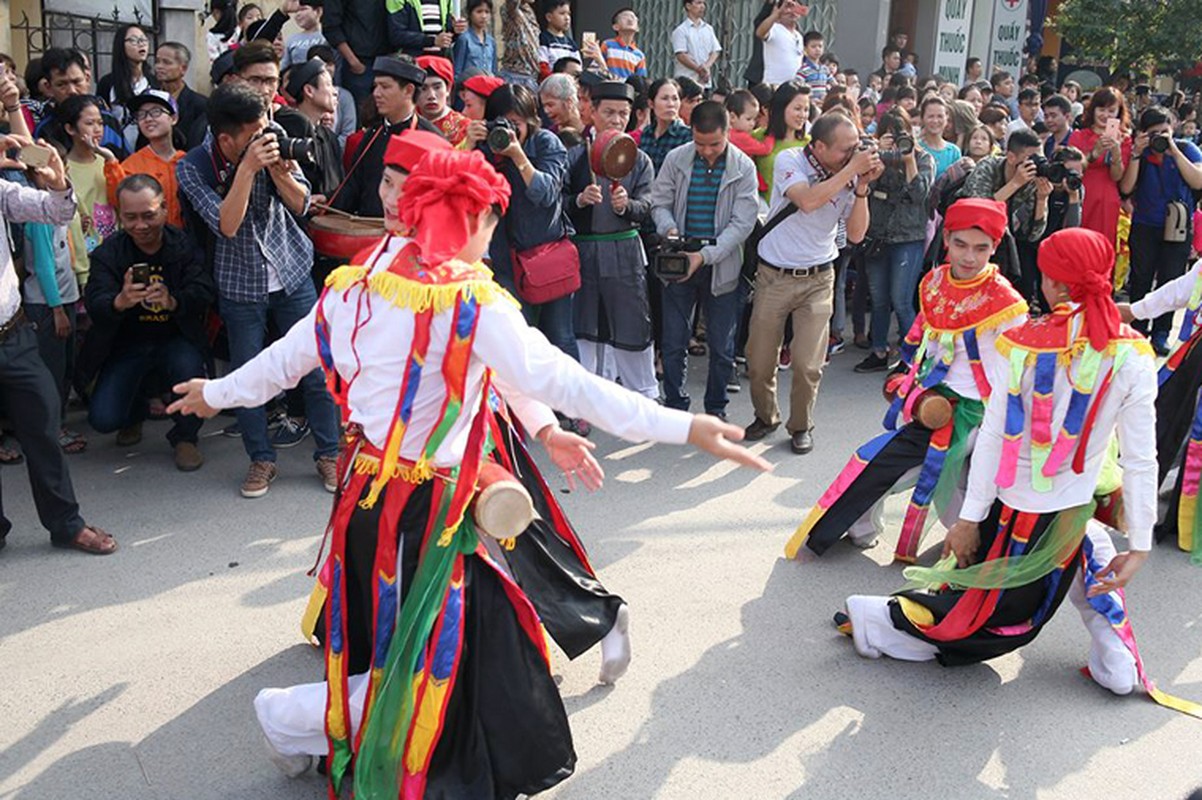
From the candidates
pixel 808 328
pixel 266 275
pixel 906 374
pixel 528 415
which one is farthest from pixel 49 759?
pixel 808 328

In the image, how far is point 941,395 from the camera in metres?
4.83

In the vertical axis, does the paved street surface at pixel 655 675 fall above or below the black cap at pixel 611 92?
below

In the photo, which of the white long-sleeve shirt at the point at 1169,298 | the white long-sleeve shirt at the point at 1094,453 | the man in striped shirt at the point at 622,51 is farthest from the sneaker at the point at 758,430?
the man in striped shirt at the point at 622,51

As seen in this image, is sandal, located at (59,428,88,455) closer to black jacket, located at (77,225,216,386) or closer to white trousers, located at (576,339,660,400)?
black jacket, located at (77,225,216,386)

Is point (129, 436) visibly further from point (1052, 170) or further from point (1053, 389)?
point (1052, 170)

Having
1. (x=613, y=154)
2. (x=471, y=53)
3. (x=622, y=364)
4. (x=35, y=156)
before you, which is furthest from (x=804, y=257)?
(x=35, y=156)

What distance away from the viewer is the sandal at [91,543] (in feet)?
15.8

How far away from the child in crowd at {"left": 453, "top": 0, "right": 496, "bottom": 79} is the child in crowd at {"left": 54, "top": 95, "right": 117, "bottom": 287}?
3.08m

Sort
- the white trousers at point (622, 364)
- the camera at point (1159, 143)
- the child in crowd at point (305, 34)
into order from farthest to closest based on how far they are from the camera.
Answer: the camera at point (1159, 143) → the child in crowd at point (305, 34) → the white trousers at point (622, 364)

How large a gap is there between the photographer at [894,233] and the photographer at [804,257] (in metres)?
1.60

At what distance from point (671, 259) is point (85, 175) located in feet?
9.82

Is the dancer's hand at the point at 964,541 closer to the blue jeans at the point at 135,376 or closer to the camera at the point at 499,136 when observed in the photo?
the camera at the point at 499,136

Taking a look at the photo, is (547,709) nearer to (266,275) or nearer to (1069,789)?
(1069,789)

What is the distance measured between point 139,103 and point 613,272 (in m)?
2.58
